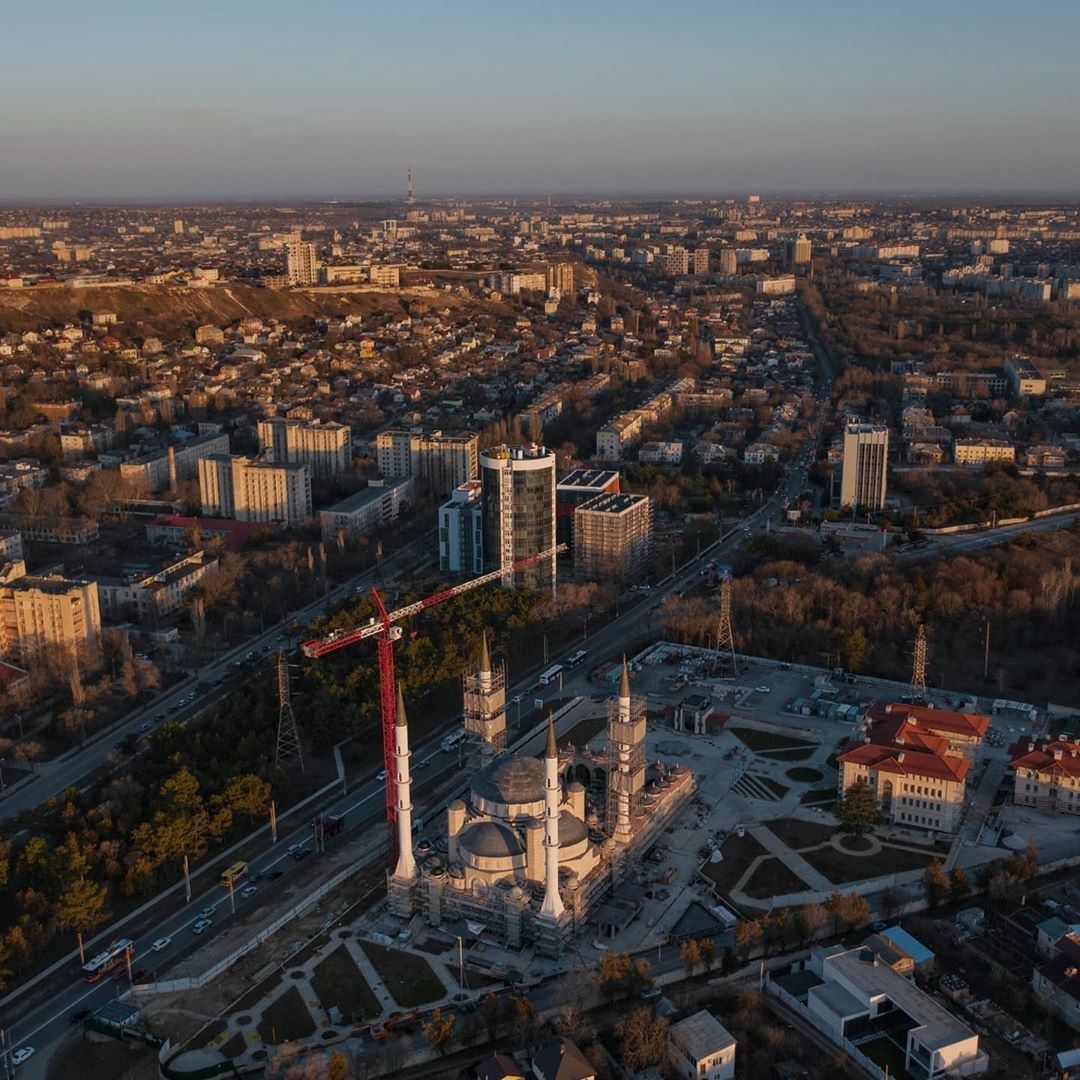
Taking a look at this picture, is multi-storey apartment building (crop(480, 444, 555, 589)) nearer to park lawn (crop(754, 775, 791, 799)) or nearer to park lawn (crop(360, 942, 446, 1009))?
park lawn (crop(754, 775, 791, 799))

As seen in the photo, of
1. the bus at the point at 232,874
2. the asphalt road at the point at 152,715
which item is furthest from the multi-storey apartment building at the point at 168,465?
the bus at the point at 232,874

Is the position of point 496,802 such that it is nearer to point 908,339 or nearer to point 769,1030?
point 769,1030

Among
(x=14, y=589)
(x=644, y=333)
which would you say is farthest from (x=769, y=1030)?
(x=644, y=333)

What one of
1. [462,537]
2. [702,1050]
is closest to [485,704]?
[702,1050]

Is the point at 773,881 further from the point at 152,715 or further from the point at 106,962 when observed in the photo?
the point at 152,715

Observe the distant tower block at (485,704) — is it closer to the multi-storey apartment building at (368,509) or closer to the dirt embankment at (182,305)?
the multi-storey apartment building at (368,509)

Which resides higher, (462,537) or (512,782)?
(512,782)

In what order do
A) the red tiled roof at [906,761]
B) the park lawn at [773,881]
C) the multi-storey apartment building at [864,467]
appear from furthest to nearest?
the multi-storey apartment building at [864,467] < the red tiled roof at [906,761] < the park lawn at [773,881]
